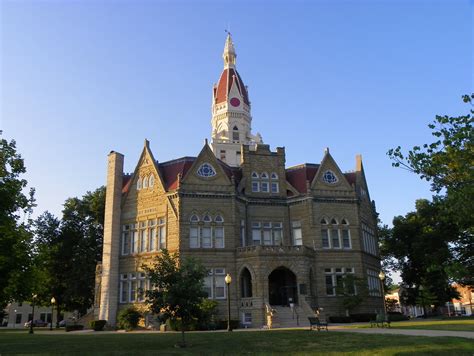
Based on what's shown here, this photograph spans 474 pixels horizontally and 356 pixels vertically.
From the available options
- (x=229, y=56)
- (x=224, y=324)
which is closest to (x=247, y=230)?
(x=224, y=324)

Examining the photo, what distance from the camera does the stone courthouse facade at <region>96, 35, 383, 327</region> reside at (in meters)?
40.2

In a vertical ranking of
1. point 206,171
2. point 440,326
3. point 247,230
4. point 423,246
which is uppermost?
point 206,171

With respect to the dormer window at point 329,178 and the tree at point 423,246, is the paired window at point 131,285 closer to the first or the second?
the dormer window at point 329,178

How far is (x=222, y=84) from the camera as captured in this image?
307 ft

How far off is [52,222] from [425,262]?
45322 millimetres

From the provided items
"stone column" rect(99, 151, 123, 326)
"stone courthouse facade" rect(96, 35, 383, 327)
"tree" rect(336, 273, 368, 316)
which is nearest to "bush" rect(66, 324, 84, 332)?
"stone courthouse facade" rect(96, 35, 383, 327)

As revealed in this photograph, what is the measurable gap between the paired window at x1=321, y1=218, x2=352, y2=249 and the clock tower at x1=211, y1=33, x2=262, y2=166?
4556cm

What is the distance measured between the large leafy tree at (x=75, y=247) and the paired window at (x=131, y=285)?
536 inches

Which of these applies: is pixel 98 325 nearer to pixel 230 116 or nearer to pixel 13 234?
pixel 13 234

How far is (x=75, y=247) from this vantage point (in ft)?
187

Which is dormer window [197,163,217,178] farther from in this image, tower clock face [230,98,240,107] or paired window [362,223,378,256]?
tower clock face [230,98,240,107]

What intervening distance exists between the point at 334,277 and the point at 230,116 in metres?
53.5

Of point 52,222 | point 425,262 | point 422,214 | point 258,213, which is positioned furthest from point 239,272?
point 52,222

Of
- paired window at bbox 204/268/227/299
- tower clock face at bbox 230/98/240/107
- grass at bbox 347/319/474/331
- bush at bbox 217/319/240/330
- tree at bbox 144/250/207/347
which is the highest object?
tower clock face at bbox 230/98/240/107
